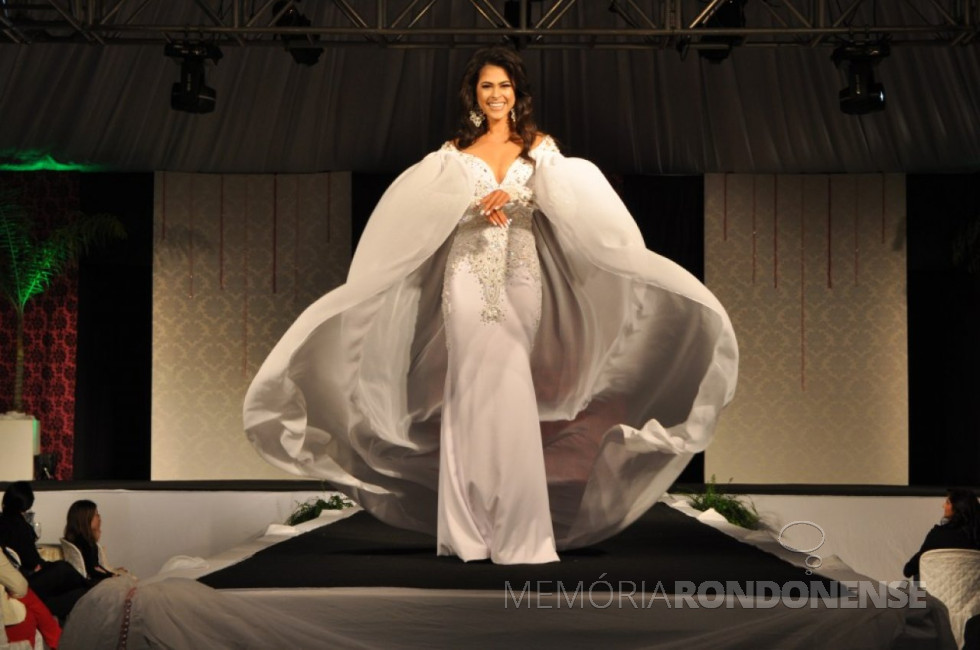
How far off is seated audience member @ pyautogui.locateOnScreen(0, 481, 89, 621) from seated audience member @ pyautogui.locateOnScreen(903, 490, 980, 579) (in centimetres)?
385

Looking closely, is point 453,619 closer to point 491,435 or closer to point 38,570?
point 491,435

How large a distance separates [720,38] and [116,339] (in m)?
5.71

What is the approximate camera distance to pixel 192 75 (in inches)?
348

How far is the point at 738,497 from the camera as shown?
907 cm

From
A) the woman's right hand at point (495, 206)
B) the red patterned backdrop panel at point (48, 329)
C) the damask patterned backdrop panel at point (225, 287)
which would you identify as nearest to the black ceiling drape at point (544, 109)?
the damask patterned backdrop panel at point (225, 287)

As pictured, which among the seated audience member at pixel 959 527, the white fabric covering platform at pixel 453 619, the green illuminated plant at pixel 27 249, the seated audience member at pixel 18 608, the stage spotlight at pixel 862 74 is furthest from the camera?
the green illuminated plant at pixel 27 249

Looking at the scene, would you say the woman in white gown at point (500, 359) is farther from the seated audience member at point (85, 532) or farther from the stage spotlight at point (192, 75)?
the stage spotlight at point (192, 75)

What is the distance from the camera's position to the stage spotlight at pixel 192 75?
8.62 metres

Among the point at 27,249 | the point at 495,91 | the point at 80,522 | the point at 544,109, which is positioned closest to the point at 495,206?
the point at 495,91

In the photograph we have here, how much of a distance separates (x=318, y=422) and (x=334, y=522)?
5.31 ft

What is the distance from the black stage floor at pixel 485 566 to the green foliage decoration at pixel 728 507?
2.99 m

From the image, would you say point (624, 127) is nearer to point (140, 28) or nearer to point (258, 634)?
point (140, 28)

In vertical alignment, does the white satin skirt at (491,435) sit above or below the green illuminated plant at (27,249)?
below

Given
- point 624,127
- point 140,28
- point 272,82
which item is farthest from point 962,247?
point 140,28
